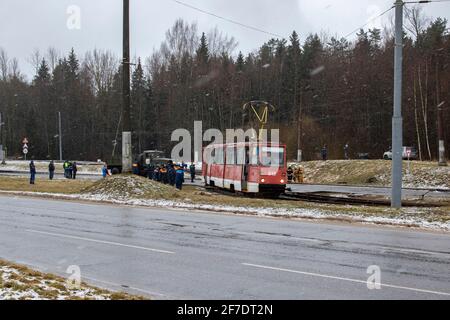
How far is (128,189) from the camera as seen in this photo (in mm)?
24250

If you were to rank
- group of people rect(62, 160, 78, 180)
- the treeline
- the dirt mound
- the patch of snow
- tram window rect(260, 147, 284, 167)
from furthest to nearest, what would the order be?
the treeline < group of people rect(62, 160, 78, 180) < tram window rect(260, 147, 284, 167) < the dirt mound < the patch of snow

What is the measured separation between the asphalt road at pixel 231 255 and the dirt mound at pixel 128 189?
6347mm

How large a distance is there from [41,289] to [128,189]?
17133 millimetres

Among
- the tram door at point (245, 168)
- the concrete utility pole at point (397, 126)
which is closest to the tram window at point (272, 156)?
the tram door at point (245, 168)

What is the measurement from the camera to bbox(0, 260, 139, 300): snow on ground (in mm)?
6887

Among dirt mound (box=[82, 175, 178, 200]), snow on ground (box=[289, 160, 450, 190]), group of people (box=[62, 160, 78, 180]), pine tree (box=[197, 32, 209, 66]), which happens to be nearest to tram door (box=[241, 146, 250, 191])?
dirt mound (box=[82, 175, 178, 200])

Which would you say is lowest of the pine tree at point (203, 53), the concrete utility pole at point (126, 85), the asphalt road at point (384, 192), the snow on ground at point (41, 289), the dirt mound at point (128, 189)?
the asphalt road at point (384, 192)

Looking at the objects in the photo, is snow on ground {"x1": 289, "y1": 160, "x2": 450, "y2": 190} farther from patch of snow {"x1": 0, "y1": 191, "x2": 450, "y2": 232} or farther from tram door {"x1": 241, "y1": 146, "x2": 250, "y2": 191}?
patch of snow {"x1": 0, "y1": 191, "x2": 450, "y2": 232}

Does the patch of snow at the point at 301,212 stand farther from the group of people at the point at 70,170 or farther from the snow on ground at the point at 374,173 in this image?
the snow on ground at the point at 374,173

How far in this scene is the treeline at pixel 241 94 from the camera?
216ft

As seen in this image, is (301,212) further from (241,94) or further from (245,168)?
(241,94)

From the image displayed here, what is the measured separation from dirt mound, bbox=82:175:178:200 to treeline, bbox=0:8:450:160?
105 ft

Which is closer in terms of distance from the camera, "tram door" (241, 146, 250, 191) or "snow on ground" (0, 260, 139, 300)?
"snow on ground" (0, 260, 139, 300)
